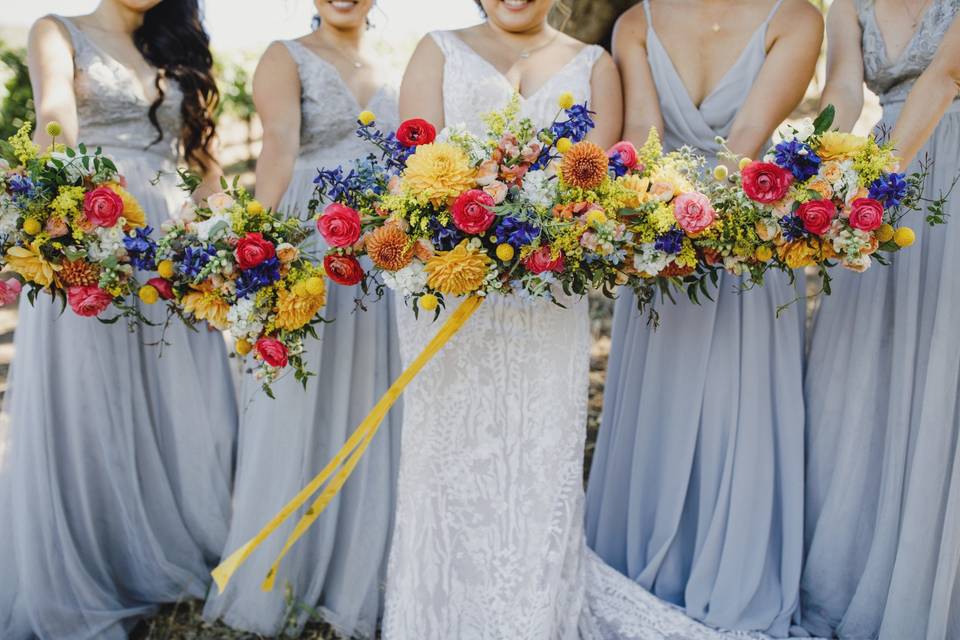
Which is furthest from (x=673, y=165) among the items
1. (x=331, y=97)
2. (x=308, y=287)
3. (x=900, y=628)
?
(x=900, y=628)

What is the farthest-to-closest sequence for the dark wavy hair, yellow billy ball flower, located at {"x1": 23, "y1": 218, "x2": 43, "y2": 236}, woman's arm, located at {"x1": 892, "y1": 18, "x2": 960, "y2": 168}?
the dark wavy hair → woman's arm, located at {"x1": 892, "y1": 18, "x2": 960, "y2": 168} → yellow billy ball flower, located at {"x1": 23, "y1": 218, "x2": 43, "y2": 236}

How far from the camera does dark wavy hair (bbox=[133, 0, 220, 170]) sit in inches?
152

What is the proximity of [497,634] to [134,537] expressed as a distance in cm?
169

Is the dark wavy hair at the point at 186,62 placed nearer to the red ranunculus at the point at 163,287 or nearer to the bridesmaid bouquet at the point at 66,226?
the bridesmaid bouquet at the point at 66,226

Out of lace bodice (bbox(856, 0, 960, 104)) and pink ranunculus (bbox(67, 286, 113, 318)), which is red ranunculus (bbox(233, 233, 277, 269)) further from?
lace bodice (bbox(856, 0, 960, 104))

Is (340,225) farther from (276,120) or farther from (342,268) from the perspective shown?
(276,120)

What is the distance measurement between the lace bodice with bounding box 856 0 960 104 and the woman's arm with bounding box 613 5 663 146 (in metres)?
0.83

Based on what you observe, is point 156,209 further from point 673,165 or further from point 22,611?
point 673,165

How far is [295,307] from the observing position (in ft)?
9.44

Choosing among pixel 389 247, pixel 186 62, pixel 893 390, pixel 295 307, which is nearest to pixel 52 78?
pixel 186 62

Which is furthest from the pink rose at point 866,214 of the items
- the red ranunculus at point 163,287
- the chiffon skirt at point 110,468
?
the chiffon skirt at point 110,468

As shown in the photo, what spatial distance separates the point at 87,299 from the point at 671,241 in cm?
192

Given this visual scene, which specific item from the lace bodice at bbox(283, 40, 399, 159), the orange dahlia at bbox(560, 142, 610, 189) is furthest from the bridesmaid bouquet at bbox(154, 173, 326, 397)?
the orange dahlia at bbox(560, 142, 610, 189)

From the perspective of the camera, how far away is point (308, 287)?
2.82m
